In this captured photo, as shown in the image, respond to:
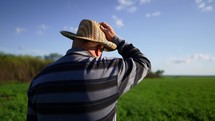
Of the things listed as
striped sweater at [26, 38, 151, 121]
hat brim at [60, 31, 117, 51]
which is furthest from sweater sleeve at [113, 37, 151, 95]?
hat brim at [60, 31, 117, 51]

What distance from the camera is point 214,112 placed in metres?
9.23

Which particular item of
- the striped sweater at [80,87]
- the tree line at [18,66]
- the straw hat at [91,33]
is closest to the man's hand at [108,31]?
the straw hat at [91,33]

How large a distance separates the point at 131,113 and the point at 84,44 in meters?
7.50

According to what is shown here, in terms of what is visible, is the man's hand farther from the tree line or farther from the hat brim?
the tree line

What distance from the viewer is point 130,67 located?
1.84m

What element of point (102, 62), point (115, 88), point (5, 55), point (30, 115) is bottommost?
point (30, 115)

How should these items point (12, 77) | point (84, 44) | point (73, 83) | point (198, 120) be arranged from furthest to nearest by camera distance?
point (12, 77) → point (198, 120) → point (84, 44) → point (73, 83)

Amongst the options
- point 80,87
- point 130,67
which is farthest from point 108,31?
point 80,87

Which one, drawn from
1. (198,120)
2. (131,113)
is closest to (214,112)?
(198,120)

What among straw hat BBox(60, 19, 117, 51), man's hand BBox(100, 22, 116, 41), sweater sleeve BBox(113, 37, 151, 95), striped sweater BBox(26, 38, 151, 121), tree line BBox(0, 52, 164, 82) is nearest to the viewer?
striped sweater BBox(26, 38, 151, 121)

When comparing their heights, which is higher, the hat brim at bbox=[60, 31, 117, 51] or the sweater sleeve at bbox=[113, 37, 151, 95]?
the hat brim at bbox=[60, 31, 117, 51]

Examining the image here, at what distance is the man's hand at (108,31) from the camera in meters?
2.11

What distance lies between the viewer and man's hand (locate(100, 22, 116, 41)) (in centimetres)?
211

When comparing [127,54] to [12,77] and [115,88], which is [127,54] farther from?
[12,77]
